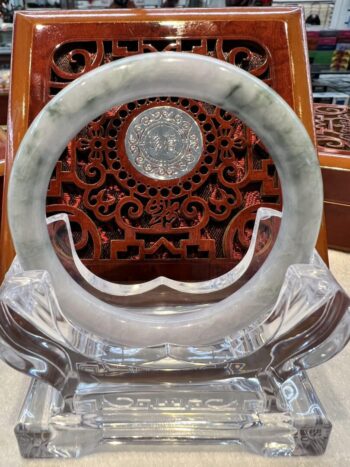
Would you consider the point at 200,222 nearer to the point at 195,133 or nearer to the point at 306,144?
the point at 195,133

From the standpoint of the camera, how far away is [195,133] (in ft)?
A: 2.55

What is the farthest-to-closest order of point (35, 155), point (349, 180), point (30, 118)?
point (349, 180)
point (30, 118)
point (35, 155)

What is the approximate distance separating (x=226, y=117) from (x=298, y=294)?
15.0 inches

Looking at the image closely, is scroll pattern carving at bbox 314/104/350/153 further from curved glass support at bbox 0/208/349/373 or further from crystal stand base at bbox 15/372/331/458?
crystal stand base at bbox 15/372/331/458

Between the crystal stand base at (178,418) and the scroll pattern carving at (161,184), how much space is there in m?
0.30

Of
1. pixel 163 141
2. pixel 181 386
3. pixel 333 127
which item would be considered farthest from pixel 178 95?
pixel 333 127

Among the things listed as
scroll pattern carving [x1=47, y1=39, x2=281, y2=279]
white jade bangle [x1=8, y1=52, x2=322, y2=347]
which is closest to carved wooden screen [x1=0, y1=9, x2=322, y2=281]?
scroll pattern carving [x1=47, y1=39, x2=281, y2=279]

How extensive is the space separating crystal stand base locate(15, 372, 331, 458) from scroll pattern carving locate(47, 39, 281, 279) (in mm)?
297

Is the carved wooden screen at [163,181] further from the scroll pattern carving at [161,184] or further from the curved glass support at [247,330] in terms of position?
the curved glass support at [247,330]

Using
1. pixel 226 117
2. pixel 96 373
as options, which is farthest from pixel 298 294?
pixel 226 117

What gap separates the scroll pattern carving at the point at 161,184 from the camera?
29.9 inches

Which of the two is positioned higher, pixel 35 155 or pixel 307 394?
pixel 35 155

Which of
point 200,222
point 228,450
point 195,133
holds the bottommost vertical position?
point 228,450

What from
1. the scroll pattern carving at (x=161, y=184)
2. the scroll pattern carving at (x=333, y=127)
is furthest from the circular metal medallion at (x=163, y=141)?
the scroll pattern carving at (x=333, y=127)
